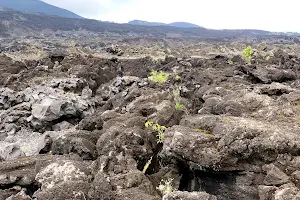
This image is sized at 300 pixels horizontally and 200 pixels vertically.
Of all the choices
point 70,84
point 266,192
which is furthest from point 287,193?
point 70,84

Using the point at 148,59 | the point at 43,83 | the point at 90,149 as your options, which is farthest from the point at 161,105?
the point at 148,59

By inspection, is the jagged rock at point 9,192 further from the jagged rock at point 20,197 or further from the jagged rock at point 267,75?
the jagged rock at point 267,75

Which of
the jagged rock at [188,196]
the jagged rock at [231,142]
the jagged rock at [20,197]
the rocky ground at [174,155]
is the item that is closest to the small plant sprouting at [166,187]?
the rocky ground at [174,155]

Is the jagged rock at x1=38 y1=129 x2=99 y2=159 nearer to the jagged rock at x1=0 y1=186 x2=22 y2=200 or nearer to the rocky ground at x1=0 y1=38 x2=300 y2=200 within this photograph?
the rocky ground at x1=0 y1=38 x2=300 y2=200

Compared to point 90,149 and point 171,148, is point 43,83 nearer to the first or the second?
point 90,149

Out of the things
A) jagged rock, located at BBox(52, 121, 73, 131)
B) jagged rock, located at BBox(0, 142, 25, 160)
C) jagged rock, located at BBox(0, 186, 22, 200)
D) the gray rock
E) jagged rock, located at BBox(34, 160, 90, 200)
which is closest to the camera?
jagged rock, located at BBox(34, 160, 90, 200)

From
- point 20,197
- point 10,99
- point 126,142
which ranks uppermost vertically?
point 126,142

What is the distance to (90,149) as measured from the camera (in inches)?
538

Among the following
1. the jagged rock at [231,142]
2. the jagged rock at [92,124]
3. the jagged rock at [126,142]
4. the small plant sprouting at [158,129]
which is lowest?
the jagged rock at [92,124]

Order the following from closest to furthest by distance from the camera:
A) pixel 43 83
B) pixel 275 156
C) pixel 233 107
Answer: pixel 275 156 < pixel 233 107 < pixel 43 83

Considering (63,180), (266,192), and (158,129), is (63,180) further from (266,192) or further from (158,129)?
(266,192)

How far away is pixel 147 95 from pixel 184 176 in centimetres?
927

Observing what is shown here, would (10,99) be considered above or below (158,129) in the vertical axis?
below

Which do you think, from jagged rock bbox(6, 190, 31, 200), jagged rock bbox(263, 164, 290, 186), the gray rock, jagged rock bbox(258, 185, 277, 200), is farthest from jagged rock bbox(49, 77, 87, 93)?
jagged rock bbox(258, 185, 277, 200)
